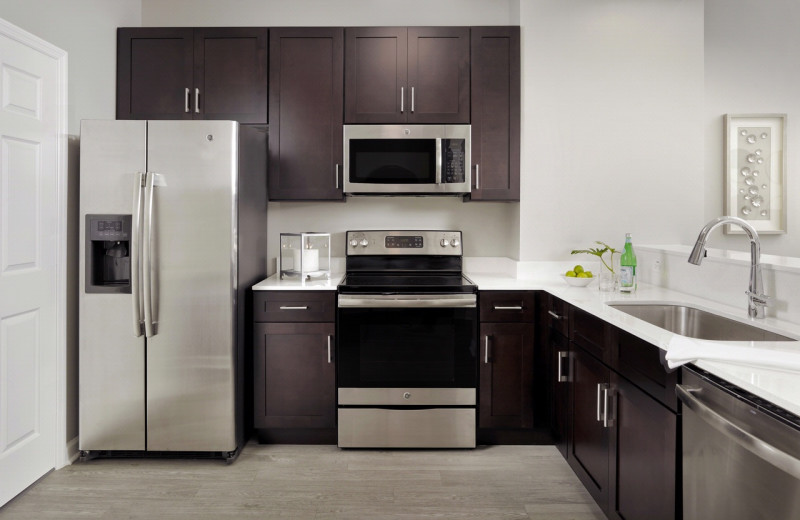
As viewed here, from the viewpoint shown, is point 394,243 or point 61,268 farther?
point 394,243

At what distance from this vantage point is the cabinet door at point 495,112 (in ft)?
10.9

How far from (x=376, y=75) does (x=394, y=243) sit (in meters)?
1.03

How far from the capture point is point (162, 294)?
277 cm

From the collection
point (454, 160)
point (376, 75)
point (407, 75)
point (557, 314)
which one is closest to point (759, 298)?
point (557, 314)

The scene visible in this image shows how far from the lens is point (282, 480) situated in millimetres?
2645

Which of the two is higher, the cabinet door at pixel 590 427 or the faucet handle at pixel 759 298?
the faucet handle at pixel 759 298

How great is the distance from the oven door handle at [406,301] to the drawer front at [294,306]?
4.2 inches

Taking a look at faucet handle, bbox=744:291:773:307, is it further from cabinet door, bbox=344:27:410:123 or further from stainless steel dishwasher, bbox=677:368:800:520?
cabinet door, bbox=344:27:410:123

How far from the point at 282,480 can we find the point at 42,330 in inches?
52.2

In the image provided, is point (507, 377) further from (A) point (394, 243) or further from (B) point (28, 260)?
(B) point (28, 260)

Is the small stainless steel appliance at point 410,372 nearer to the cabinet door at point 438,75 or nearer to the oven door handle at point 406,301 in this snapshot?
the oven door handle at point 406,301

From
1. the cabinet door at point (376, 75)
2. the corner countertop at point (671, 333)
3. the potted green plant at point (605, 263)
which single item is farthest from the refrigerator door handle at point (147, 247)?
the potted green plant at point (605, 263)

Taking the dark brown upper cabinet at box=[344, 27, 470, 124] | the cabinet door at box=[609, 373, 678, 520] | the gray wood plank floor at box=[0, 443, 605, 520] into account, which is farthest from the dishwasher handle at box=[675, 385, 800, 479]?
the dark brown upper cabinet at box=[344, 27, 470, 124]

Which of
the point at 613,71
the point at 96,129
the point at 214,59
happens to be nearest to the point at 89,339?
the point at 96,129
